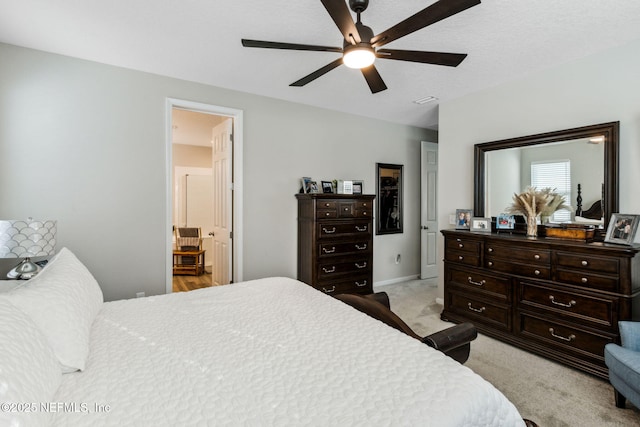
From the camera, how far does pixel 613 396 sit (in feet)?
6.96

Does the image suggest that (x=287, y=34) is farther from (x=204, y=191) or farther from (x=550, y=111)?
(x=204, y=191)

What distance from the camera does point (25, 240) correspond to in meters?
2.06

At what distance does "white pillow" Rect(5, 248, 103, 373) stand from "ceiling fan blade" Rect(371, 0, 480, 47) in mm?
1939

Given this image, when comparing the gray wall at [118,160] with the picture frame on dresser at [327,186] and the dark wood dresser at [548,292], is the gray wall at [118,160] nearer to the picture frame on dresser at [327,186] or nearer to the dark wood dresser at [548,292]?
the picture frame on dresser at [327,186]

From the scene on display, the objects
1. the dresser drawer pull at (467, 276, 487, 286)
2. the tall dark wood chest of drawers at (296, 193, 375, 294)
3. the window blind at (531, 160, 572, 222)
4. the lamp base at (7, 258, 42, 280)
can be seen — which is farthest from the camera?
the tall dark wood chest of drawers at (296, 193, 375, 294)

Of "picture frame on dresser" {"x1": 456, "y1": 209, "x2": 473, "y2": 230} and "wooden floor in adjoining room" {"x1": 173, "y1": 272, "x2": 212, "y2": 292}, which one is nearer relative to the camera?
"picture frame on dresser" {"x1": 456, "y1": 209, "x2": 473, "y2": 230}

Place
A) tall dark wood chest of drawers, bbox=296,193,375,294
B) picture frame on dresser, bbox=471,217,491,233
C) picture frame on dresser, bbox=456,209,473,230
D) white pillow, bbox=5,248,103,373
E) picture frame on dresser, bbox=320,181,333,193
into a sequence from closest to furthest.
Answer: white pillow, bbox=5,248,103,373
picture frame on dresser, bbox=471,217,491,233
picture frame on dresser, bbox=456,209,473,230
tall dark wood chest of drawers, bbox=296,193,375,294
picture frame on dresser, bbox=320,181,333,193

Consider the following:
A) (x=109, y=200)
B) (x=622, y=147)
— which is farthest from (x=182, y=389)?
(x=622, y=147)

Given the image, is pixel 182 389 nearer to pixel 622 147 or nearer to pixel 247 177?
pixel 247 177

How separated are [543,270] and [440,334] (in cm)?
166

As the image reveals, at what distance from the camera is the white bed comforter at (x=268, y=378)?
0.89 m

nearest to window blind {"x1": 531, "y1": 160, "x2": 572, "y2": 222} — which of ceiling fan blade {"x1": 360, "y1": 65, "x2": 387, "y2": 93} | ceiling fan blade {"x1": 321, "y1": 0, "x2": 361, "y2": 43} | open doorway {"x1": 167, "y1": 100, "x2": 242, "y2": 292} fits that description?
ceiling fan blade {"x1": 360, "y1": 65, "x2": 387, "y2": 93}

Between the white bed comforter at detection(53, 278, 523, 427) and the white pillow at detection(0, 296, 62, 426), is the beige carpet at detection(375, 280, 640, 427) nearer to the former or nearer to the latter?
the white bed comforter at detection(53, 278, 523, 427)

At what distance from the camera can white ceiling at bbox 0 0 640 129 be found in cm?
204
